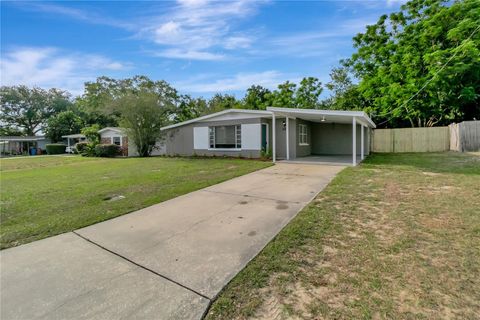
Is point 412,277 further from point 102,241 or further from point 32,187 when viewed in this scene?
point 32,187

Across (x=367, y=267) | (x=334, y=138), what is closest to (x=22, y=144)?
(x=334, y=138)

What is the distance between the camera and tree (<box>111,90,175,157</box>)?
687 inches

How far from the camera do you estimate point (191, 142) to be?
16703 millimetres

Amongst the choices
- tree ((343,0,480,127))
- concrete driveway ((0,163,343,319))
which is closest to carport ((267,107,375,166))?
tree ((343,0,480,127))

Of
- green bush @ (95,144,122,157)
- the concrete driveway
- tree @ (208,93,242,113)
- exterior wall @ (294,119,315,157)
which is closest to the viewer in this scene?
the concrete driveway

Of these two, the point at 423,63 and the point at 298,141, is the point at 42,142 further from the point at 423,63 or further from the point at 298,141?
the point at 423,63

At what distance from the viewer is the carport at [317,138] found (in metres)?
13.1

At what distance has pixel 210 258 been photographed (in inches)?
111

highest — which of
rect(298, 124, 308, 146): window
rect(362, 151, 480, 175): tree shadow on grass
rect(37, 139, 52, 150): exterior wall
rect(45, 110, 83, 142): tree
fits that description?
rect(45, 110, 83, 142): tree

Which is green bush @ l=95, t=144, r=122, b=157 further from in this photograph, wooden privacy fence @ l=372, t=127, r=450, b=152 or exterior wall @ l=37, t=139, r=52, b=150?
wooden privacy fence @ l=372, t=127, r=450, b=152

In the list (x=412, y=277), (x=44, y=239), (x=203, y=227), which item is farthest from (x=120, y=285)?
(x=412, y=277)

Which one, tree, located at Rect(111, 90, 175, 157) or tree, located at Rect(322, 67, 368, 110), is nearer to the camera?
tree, located at Rect(111, 90, 175, 157)

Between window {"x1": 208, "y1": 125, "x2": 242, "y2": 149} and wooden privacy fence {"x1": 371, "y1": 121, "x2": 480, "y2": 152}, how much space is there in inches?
447

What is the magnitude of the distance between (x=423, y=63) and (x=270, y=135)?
41.0 feet
